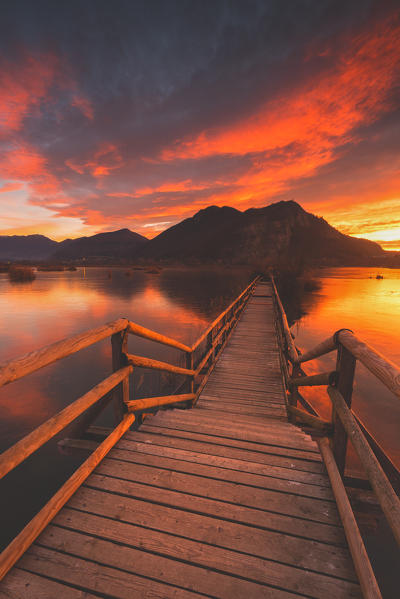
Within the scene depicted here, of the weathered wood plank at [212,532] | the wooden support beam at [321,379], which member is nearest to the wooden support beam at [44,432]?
the weathered wood plank at [212,532]

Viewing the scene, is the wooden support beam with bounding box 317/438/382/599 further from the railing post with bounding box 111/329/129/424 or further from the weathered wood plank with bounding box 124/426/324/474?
the railing post with bounding box 111/329/129/424

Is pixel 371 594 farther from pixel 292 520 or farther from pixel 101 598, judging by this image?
pixel 101 598

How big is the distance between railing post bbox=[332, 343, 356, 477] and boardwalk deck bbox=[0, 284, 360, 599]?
22 cm

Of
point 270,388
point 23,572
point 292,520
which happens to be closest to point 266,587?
point 292,520

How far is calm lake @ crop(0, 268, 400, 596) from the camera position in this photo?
557 centimetres

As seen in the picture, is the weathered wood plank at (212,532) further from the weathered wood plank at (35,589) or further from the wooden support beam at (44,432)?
the wooden support beam at (44,432)

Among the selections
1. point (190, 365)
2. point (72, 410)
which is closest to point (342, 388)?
point (72, 410)

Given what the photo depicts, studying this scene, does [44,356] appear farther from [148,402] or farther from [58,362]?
[58,362]

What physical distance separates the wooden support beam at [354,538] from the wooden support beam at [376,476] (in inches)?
9.6

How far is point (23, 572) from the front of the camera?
5.04 feet

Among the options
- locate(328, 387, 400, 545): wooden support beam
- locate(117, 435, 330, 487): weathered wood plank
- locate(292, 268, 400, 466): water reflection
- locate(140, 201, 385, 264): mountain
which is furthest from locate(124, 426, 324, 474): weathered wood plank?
locate(140, 201, 385, 264): mountain

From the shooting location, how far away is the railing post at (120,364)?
2678mm

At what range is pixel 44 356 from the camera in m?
1.70

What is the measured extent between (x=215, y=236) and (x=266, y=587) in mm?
173632
